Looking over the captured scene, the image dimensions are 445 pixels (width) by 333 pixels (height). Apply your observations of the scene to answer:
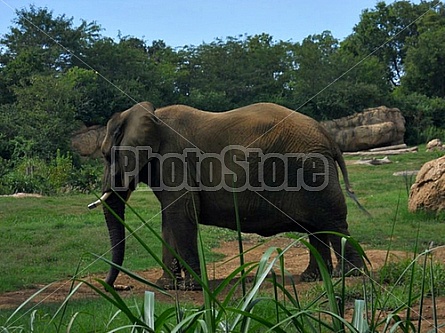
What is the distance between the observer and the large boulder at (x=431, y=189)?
432 inches

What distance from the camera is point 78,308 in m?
5.54

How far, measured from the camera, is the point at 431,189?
1111 cm

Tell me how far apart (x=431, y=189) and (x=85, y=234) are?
4817 millimetres

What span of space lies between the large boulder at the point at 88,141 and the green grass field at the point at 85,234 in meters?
11.3

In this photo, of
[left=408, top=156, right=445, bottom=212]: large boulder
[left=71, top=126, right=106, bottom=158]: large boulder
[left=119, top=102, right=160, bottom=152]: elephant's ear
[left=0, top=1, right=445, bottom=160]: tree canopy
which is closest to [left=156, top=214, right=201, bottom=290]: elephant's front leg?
[left=119, top=102, right=160, bottom=152]: elephant's ear

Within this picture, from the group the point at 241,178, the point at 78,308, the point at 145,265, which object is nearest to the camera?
the point at 78,308

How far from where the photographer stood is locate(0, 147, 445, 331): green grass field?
7.98 m

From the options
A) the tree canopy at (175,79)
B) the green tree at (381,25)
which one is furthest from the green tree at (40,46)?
the green tree at (381,25)

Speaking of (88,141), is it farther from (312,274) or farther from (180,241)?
(312,274)

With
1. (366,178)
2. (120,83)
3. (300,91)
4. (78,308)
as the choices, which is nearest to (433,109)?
(300,91)

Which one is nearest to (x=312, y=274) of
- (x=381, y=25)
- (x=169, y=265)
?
(x=169, y=265)

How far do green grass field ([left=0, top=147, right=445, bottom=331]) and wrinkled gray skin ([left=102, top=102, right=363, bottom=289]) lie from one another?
2.18ft

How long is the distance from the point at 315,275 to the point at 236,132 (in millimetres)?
1493

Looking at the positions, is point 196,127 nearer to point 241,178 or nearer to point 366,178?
Result: point 241,178
